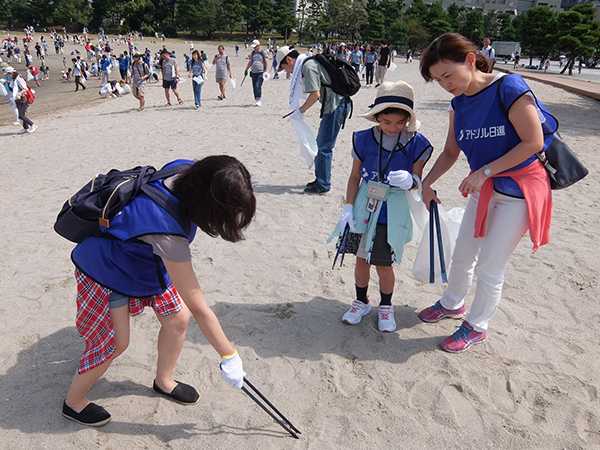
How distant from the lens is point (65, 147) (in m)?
8.07

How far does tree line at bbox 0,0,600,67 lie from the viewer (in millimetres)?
60281

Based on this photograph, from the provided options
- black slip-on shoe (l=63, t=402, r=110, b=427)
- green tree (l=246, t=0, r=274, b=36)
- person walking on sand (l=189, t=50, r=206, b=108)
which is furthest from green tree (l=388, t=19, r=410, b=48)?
black slip-on shoe (l=63, t=402, r=110, b=427)

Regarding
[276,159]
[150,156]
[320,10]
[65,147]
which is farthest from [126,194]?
[320,10]

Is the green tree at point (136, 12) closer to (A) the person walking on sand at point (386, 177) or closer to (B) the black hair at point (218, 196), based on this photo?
(A) the person walking on sand at point (386, 177)

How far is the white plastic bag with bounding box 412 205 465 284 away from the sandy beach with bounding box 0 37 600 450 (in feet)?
1.34

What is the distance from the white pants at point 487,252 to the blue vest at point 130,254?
5.60 feet

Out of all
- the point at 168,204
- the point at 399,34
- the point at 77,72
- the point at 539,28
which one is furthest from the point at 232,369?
the point at 399,34

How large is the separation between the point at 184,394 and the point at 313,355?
2.85 feet

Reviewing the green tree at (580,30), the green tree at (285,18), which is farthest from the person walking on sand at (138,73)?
the green tree at (285,18)

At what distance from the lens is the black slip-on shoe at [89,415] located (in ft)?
7.24

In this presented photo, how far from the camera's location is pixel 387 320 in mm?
3000

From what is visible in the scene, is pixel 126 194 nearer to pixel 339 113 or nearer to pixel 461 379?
pixel 461 379

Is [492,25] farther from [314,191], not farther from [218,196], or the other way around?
[218,196]

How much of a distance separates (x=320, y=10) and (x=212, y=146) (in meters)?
76.5
